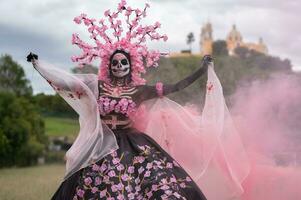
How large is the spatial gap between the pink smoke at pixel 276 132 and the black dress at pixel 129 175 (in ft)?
6.33

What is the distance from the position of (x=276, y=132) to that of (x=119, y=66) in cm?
253

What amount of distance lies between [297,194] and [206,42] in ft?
169

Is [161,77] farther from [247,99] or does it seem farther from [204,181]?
[204,181]

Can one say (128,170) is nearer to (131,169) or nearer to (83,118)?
(131,169)

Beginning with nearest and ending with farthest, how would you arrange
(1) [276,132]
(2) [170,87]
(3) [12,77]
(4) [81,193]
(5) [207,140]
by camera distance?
1. (4) [81,193]
2. (2) [170,87]
3. (5) [207,140]
4. (1) [276,132]
5. (3) [12,77]

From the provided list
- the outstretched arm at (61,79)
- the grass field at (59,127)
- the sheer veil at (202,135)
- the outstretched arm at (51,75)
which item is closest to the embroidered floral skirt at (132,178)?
the sheer veil at (202,135)

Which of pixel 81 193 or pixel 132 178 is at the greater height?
pixel 132 178

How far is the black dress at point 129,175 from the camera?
19.0ft

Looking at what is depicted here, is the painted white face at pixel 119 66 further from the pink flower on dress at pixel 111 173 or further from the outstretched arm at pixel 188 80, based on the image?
the pink flower on dress at pixel 111 173

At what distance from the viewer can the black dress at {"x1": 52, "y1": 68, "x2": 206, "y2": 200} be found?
579cm

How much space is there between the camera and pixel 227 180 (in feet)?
22.5

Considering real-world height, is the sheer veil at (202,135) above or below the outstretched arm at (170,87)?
below

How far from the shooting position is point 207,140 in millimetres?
6836

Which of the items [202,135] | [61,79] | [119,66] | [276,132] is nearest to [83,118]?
[61,79]
